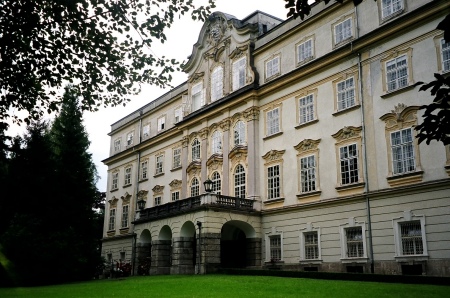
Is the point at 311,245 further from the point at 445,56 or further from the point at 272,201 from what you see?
the point at 445,56

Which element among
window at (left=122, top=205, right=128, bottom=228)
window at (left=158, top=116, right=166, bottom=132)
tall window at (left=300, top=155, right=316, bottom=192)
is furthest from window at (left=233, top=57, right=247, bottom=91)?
window at (left=122, top=205, right=128, bottom=228)

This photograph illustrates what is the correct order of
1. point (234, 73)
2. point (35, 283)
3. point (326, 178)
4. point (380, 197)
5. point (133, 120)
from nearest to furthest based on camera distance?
1. point (380, 197)
2. point (326, 178)
3. point (35, 283)
4. point (234, 73)
5. point (133, 120)

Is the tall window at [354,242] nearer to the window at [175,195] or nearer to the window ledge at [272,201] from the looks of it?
the window ledge at [272,201]

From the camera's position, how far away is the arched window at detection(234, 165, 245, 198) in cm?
3097

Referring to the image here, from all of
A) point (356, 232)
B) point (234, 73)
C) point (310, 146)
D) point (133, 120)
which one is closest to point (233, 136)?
point (234, 73)

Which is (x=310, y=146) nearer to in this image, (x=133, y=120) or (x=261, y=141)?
(x=261, y=141)

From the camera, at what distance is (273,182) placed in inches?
1152

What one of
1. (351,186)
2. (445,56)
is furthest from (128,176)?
(445,56)

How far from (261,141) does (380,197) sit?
971cm

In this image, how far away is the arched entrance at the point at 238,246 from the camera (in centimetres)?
2917

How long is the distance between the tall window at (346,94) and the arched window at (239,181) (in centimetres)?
841

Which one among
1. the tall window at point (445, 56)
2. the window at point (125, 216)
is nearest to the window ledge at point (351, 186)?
the tall window at point (445, 56)

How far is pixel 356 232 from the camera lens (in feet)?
78.9

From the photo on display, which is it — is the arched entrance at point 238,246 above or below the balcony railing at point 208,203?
below
